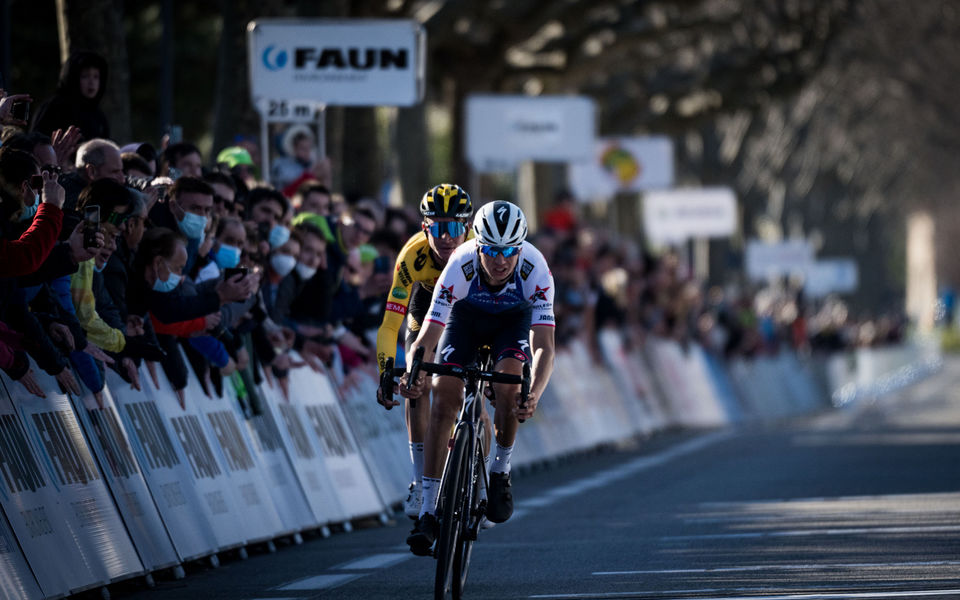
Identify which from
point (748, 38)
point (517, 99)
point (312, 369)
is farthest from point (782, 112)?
point (312, 369)

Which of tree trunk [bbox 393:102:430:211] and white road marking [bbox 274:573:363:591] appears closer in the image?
white road marking [bbox 274:573:363:591]

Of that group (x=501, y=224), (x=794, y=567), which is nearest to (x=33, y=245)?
(x=501, y=224)

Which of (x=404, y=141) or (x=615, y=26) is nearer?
(x=404, y=141)

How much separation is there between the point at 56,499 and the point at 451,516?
5.93ft

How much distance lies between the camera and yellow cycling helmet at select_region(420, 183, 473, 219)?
38.2ft

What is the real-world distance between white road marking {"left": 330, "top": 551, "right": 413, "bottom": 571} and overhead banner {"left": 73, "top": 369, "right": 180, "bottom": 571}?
95cm

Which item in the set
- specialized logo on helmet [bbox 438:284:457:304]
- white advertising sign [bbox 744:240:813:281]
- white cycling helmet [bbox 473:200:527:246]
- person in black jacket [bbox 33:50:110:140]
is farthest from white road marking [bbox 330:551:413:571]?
white advertising sign [bbox 744:240:813:281]

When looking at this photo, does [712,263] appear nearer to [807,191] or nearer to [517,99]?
[807,191]

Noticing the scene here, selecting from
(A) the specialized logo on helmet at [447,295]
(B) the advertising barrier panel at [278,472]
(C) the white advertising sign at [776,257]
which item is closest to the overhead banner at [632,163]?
(C) the white advertising sign at [776,257]

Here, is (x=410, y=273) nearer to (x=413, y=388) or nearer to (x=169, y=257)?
(x=413, y=388)

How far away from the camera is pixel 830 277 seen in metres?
70.4

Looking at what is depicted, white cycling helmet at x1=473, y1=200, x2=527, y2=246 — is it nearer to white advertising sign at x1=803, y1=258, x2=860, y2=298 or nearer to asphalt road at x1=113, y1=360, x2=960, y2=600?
asphalt road at x1=113, y1=360, x2=960, y2=600

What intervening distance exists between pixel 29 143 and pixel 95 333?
1.29m

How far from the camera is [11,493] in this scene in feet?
33.3
